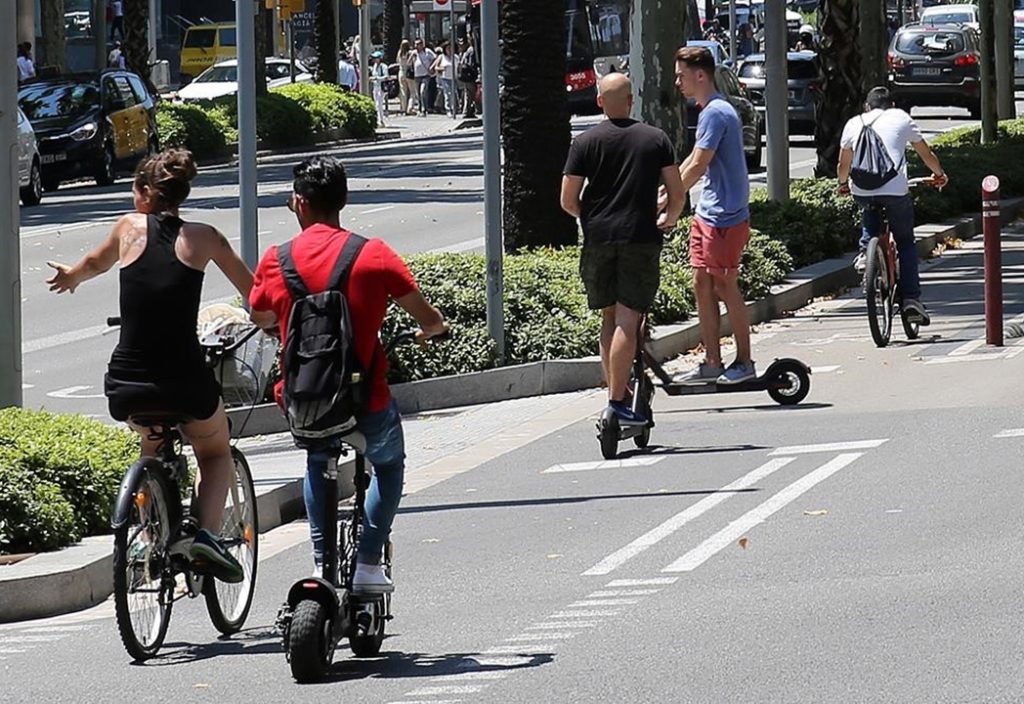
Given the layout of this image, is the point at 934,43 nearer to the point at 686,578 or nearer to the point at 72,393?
the point at 72,393

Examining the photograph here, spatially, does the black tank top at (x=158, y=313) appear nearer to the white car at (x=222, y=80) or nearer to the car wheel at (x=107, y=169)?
the car wheel at (x=107, y=169)

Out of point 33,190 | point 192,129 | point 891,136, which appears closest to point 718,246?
point 891,136

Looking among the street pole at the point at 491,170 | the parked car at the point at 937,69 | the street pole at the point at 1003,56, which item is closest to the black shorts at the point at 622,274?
the street pole at the point at 491,170

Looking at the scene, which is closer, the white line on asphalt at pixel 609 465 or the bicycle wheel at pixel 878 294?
the white line on asphalt at pixel 609 465

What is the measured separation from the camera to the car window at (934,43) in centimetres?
4628

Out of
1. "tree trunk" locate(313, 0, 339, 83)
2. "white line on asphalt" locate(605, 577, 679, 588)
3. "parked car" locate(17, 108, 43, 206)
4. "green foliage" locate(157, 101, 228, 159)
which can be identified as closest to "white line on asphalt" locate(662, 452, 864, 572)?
"white line on asphalt" locate(605, 577, 679, 588)

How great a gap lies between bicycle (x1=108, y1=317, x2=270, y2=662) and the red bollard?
7655 millimetres

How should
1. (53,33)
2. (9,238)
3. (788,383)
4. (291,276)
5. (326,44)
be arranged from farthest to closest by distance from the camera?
(326,44) → (53,33) → (788,383) → (9,238) → (291,276)

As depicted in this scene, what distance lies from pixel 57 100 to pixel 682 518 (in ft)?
85.6

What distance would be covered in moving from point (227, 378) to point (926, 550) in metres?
4.24

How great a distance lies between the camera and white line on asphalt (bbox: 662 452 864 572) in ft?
28.8

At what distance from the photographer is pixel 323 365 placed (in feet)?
22.7

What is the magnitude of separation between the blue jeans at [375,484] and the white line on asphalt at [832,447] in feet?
13.9

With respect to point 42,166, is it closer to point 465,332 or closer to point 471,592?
point 465,332
